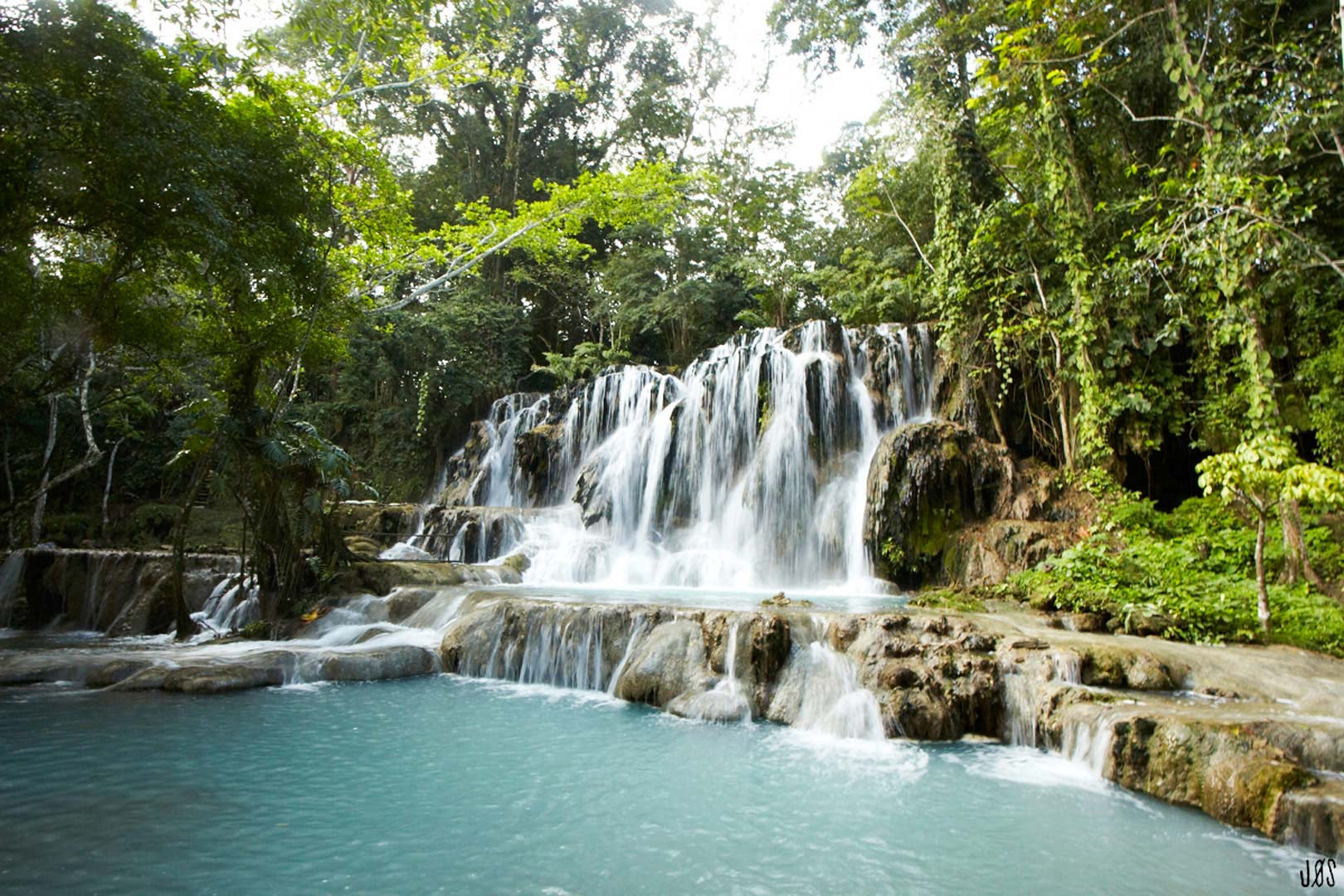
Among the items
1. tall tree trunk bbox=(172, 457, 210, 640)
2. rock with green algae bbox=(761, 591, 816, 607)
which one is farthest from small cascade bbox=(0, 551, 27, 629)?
rock with green algae bbox=(761, 591, 816, 607)

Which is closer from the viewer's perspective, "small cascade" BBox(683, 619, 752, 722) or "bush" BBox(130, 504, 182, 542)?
"small cascade" BBox(683, 619, 752, 722)

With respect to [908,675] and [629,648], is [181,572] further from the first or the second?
[908,675]

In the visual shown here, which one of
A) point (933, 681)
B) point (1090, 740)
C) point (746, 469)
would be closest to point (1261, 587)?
point (1090, 740)

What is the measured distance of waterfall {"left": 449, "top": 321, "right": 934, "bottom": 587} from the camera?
12.0m

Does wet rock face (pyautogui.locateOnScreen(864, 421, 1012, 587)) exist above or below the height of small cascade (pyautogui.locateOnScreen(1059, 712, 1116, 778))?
above

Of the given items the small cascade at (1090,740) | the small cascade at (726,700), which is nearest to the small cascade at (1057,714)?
the small cascade at (1090,740)

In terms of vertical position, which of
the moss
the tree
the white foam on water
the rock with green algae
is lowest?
the white foam on water

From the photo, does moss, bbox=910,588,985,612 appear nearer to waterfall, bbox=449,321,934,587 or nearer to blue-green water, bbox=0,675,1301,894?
waterfall, bbox=449,321,934,587

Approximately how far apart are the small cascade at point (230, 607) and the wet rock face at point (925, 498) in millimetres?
9015

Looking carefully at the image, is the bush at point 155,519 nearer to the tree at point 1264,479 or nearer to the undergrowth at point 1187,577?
the undergrowth at point 1187,577

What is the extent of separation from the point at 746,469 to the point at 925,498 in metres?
3.77

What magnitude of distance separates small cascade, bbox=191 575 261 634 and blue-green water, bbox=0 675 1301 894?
3548 millimetres

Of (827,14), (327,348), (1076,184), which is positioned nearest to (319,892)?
(327,348)

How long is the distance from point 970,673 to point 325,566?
821 centimetres
